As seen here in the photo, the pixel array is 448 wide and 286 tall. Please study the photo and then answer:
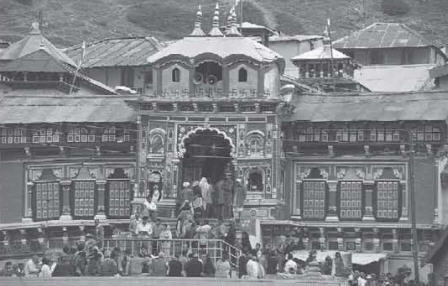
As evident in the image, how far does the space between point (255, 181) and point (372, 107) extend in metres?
4.87

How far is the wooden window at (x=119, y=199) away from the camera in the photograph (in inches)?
2638

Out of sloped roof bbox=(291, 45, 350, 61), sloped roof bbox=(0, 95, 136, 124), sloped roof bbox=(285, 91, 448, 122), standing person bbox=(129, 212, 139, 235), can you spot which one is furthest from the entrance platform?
sloped roof bbox=(291, 45, 350, 61)

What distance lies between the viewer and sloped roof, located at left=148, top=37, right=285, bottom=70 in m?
64.9

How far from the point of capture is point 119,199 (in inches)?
2640

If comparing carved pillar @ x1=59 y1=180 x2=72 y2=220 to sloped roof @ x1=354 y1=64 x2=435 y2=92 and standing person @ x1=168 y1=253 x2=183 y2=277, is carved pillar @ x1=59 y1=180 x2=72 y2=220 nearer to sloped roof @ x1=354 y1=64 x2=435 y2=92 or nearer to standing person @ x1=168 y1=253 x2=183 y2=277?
standing person @ x1=168 y1=253 x2=183 y2=277

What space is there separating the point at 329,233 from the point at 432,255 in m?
7.55

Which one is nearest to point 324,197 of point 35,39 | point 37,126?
point 37,126

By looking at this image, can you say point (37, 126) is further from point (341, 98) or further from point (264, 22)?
point (264, 22)

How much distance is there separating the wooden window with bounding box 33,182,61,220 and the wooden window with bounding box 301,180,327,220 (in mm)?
8776

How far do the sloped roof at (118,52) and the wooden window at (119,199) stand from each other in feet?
71.9

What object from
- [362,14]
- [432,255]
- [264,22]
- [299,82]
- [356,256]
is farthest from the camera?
→ [362,14]

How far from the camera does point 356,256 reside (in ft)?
212

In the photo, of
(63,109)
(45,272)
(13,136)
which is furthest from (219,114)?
(45,272)

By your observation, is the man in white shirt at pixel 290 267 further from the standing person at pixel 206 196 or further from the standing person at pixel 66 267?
the standing person at pixel 206 196
